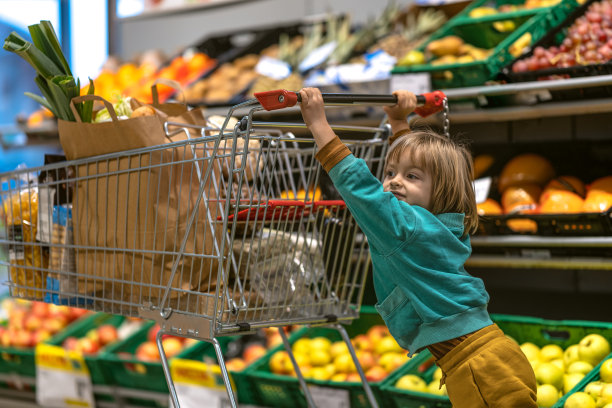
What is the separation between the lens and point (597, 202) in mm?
2525

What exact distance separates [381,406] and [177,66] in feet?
9.24

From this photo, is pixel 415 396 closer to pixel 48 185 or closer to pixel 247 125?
pixel 247 125

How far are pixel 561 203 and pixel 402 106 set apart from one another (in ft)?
3.25

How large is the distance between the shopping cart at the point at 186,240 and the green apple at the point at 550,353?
0.83m

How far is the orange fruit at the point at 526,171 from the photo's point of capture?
9.48ft

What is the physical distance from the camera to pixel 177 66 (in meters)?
4.52

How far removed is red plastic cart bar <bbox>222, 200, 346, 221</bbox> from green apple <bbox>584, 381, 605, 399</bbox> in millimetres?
933

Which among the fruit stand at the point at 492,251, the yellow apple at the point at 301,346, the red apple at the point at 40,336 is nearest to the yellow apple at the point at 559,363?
the fruit stand at the point at 492,251

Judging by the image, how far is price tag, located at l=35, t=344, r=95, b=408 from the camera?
319cm

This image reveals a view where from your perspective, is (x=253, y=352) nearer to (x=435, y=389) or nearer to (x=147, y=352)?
(x=147, y=352)

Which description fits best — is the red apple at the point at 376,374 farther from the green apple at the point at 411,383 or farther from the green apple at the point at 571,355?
the green apple at the point at 571,355

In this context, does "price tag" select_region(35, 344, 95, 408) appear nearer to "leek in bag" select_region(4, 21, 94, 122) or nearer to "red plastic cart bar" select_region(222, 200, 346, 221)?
"leek in bag" select_region(4, 21, 94, 122)

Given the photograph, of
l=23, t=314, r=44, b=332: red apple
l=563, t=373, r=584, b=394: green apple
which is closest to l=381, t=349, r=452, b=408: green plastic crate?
l=563, t=373, r=584, b=394: green apple

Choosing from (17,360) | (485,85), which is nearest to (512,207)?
(485,85)
